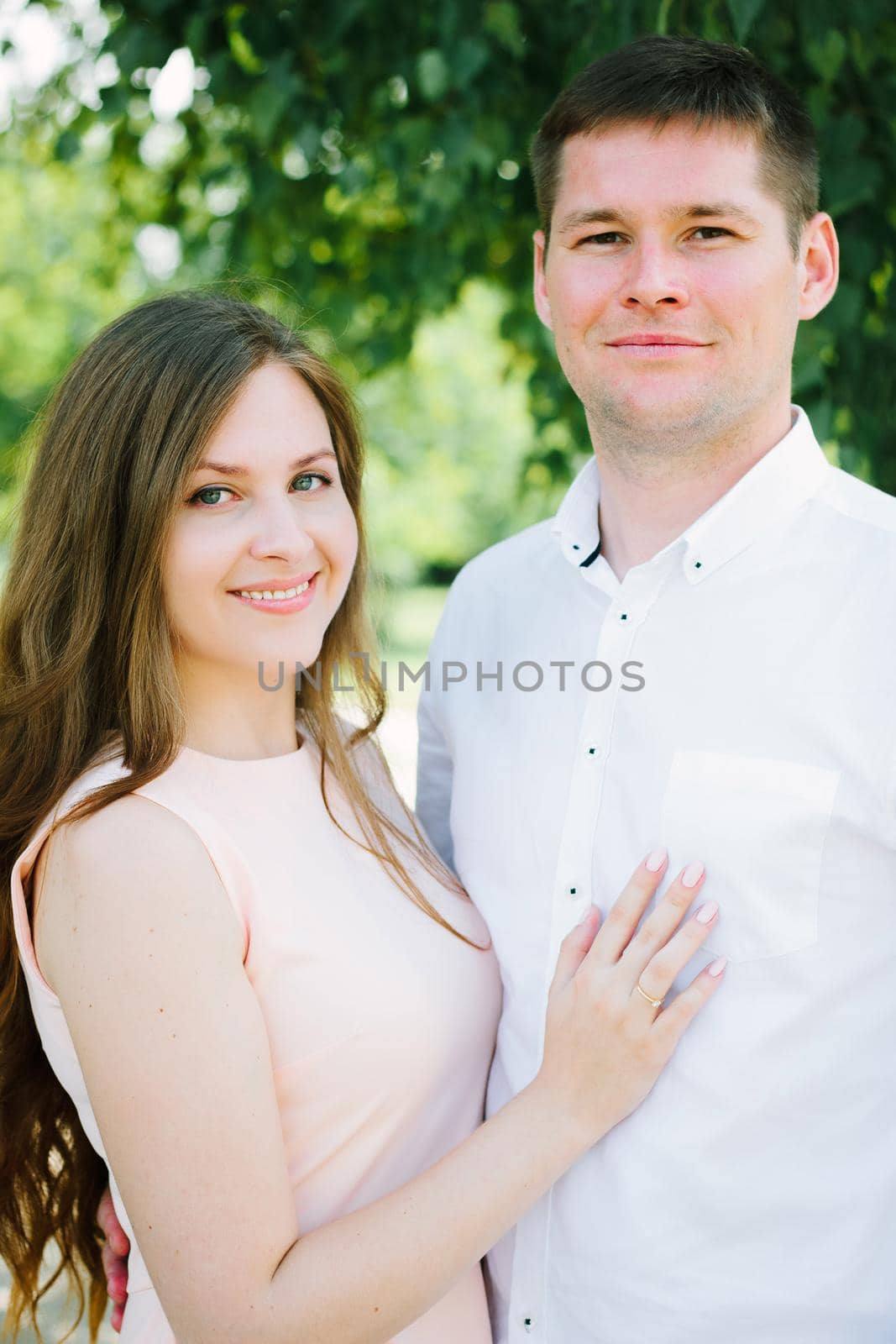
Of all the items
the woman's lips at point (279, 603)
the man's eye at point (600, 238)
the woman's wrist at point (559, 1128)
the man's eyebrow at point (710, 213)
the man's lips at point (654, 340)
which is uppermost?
the man's eyebrow at point (710, 213)

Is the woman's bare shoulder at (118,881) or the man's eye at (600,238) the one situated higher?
the man's eye at (600,238)

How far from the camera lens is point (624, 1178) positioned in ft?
5.69

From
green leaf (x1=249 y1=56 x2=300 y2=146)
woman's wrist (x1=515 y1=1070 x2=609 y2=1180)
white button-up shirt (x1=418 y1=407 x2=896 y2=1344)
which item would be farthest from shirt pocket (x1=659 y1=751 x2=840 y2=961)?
Result: green leaf (x1=249 y1=56 x2=300 y2=146)

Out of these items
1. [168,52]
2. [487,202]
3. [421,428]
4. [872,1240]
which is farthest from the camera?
[421,428]

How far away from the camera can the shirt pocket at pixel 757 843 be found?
1697mm

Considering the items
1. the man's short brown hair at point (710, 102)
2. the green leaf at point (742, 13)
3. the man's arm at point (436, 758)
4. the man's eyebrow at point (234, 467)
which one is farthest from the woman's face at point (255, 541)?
the green leaf at point (742, 13)

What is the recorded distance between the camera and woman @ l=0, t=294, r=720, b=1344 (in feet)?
5.12

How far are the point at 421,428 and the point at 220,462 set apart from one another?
24992 mm

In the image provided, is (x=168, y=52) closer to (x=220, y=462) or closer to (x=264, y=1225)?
(x=220, y=462)

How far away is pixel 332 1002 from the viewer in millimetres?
1743

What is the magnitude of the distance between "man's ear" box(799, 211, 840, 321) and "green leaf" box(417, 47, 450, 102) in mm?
1014

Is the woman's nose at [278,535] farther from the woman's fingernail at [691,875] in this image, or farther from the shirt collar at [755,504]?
the woman's fingernail at [691,875]

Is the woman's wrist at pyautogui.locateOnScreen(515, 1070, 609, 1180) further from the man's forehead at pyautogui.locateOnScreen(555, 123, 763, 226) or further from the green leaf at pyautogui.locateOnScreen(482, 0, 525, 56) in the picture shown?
the green leaf at pyautogui.locateOnScreen(482, 0, 525, 56)

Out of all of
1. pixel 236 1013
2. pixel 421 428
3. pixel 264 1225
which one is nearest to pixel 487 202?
pixel 236 1013
